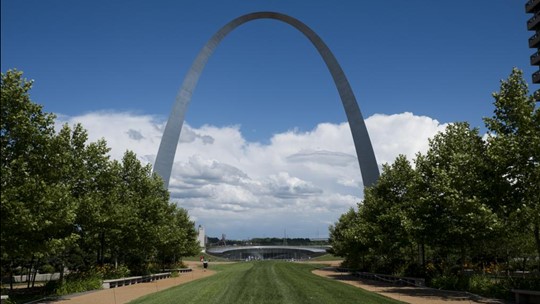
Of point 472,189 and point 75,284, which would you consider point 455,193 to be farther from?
point 75,284

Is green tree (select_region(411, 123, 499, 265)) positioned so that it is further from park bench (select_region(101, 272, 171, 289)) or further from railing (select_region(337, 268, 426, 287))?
park bench (select_region(101, 272, 171, 289))

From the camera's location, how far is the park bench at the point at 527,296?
21703 mm

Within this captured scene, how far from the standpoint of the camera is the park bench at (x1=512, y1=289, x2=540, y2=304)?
71.2 feet

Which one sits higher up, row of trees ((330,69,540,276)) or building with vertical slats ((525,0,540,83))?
building with vertical slats ((525,0,540,83))

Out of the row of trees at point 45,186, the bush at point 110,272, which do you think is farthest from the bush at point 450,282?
the bush at point 110,272

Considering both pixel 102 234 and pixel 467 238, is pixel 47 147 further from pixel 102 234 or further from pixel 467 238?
pixel 467 238

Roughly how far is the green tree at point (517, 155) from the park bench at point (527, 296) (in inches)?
99.0

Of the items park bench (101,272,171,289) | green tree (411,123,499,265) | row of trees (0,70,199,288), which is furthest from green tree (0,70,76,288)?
green tree (411,123,499,265)

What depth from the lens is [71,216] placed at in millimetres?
21547

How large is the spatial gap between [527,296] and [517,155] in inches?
265

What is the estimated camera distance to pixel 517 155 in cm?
2356

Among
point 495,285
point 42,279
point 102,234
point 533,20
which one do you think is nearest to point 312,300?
point 495,285

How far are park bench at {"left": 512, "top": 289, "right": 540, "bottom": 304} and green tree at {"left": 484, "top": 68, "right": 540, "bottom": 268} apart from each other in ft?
8.25

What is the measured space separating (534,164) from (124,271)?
29.7 m
